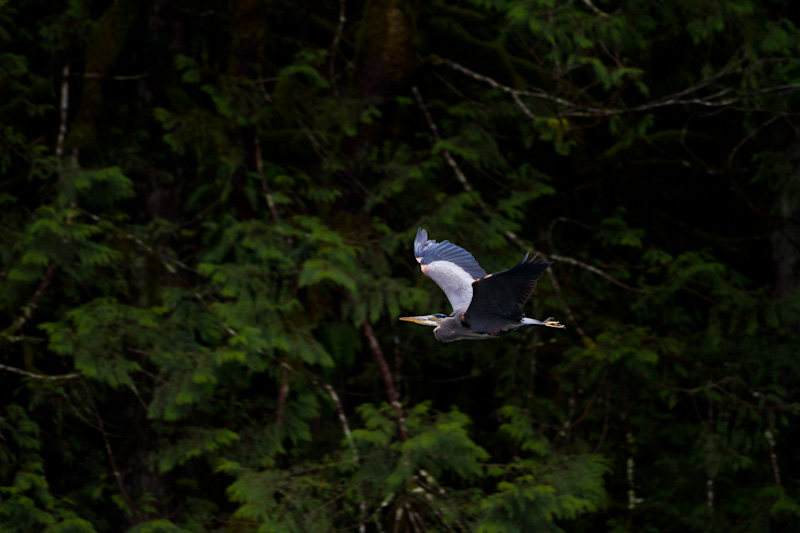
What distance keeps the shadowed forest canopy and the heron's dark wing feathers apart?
0.76 meters

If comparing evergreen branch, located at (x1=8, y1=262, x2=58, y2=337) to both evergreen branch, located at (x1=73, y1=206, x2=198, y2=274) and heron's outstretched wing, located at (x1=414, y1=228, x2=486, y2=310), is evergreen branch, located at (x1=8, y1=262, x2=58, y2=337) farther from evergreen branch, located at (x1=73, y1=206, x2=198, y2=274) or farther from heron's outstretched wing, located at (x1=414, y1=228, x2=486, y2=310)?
heron's outstretched wing, located at (x1=414, y1=228, x2=486, y2=310)

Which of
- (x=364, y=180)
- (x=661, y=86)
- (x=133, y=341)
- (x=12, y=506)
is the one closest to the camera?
(x=12, y=506)

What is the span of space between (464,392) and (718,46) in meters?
3.34

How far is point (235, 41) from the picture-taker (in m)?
6.71

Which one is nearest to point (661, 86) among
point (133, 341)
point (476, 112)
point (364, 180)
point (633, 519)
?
point (476, 112)

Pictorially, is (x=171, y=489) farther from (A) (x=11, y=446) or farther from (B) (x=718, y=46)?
(B) (x=718, y=46)

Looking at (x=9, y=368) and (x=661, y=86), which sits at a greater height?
(x=661, y=86)

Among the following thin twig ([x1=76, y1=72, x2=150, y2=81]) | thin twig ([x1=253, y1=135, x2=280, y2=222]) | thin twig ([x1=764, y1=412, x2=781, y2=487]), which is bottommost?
thin twig ([x1=764, y1=412, x2=781, y2=487])

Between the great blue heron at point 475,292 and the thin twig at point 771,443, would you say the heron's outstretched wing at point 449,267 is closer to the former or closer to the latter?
the great blue heron at point 475,292

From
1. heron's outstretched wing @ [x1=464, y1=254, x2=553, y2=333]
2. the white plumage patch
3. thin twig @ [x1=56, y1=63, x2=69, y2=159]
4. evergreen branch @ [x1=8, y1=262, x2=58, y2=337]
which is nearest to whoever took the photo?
heron's outstretched wing @ [x1=464, y1=254, x2=553, y2=333]

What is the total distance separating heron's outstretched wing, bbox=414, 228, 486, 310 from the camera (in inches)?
187

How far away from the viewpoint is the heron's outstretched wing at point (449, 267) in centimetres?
476

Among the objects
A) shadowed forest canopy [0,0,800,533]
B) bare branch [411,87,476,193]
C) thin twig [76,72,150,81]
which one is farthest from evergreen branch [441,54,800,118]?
thin twig [76,72,150,81]

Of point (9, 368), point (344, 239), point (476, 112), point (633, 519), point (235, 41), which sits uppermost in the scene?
point (235, 41)
